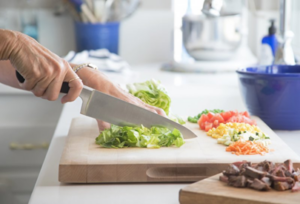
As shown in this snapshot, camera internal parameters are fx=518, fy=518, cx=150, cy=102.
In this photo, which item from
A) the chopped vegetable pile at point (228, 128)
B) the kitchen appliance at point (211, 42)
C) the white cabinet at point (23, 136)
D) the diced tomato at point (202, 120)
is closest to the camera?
the chopped vegetable pile at point (228, 128)

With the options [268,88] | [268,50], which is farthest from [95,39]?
[268,88]

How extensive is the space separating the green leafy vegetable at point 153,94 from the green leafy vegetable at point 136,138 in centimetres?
28

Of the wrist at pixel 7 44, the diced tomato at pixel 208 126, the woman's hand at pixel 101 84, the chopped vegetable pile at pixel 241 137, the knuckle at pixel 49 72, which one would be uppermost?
the wrist at pixel 7 44

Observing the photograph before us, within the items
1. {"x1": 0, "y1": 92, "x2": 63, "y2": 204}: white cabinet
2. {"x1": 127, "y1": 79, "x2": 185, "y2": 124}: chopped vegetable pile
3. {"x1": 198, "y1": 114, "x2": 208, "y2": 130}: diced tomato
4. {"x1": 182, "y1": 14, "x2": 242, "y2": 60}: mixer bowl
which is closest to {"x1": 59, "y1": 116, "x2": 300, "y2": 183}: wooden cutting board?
{"x1": 198, "y1": 114, "x2": 208, "y2": 130}: diced tomato

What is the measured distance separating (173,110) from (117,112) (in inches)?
20.2

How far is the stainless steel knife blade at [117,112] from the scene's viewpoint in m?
1.13

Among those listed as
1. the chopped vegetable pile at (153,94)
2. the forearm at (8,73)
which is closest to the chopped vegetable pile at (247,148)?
the chopped vegetable pile at (153,94)

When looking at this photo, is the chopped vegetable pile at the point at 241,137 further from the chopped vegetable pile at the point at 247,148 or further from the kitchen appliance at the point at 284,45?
the kitchen appliance at the point at 284,45

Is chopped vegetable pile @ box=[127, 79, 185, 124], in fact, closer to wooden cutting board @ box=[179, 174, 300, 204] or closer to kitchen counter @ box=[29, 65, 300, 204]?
kitchen counter @ box=[29, 65, 300, 204]

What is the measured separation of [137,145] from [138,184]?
12 cm

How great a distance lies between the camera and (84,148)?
3.57 feet

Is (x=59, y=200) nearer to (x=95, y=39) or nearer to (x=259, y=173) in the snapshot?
(x=259, y=173)

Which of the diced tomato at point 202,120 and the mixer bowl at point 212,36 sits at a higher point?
the mixer bowl at point 212,36

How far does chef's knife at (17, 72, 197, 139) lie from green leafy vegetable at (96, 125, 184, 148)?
39 millimetres
